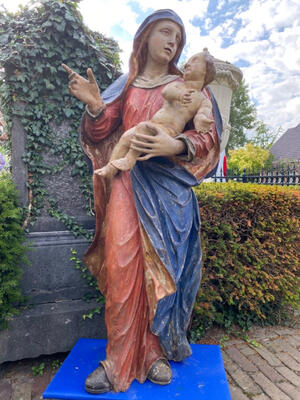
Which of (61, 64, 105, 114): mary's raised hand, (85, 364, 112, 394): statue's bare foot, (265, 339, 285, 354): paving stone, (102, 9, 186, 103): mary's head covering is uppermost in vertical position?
(102, 9, 186, 103): mary's head covering

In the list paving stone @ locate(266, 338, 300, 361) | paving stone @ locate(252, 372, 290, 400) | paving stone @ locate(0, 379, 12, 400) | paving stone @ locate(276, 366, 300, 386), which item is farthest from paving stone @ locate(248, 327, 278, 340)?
paving stone @ locate(0, 379, 12, 400)

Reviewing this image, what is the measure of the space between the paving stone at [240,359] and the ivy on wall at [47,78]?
191cm

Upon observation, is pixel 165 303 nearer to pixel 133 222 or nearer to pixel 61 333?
pixel 133 222

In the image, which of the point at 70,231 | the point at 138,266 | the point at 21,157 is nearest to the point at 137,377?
the point at 138,266

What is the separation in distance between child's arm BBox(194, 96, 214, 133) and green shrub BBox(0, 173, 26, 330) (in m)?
1.70

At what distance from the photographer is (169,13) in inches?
69.4

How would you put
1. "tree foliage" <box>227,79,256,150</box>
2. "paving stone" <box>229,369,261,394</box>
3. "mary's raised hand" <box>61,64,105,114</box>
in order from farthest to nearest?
1. "tree foliage" <box>227,79,256,150</box>
2. "paving stone" <box>229,369,261,394</box>
3. "mary's raised hand" <box>61,64,105,114</box>

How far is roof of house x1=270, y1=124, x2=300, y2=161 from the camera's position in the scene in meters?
26.8

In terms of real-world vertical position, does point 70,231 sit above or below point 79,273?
above

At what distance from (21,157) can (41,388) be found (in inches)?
79.5

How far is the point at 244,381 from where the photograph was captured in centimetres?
242

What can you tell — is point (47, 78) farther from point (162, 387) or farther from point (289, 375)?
point (289, 375)

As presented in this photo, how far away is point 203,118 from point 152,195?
553mm

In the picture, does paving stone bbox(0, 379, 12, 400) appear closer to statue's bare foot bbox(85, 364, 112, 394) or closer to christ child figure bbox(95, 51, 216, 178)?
statue's bare foot bbox(85, 364, 112, 394)
